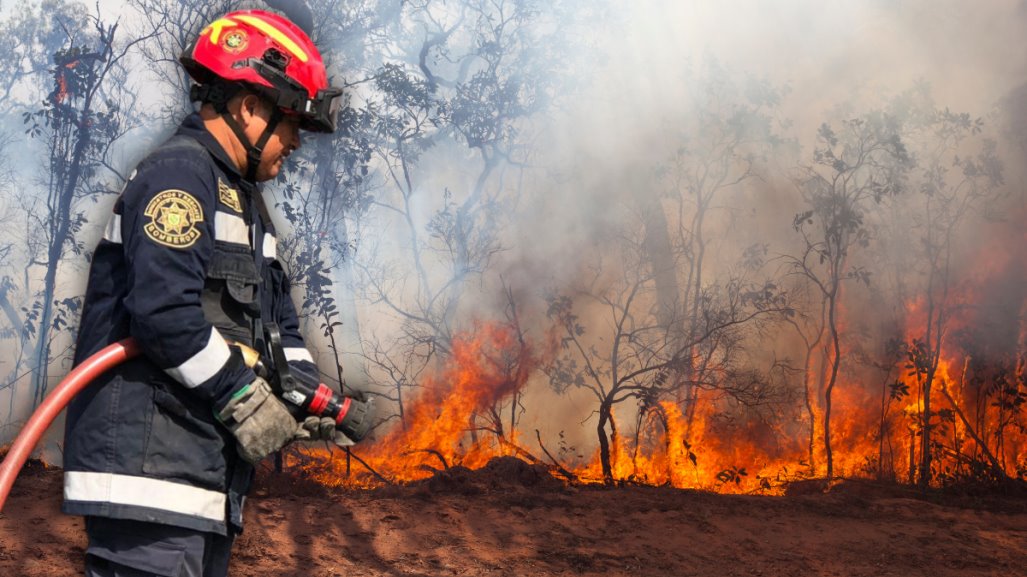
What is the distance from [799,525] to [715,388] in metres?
1.74

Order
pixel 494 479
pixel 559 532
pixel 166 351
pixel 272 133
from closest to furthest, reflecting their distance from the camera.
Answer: pixel 166 351 < pixel 272 133 < pixel 559 532 < pixel 494 479

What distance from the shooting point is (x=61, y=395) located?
2021mm

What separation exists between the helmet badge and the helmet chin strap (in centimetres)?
16

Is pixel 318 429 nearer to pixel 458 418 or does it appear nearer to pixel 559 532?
pixel 559 532

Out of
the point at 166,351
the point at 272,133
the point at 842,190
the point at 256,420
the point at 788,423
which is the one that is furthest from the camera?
the point at 842,190

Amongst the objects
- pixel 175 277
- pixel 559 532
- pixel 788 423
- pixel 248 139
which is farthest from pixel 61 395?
pixel 788 423

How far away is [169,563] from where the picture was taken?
2.06 m

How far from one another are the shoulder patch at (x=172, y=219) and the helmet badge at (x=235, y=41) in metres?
0.48

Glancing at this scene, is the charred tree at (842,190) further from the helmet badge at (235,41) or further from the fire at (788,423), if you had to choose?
the helmet badge at (235,41)

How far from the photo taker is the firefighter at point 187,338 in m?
2.02

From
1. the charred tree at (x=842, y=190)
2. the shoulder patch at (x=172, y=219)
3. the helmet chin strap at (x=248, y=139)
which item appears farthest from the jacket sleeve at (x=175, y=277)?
the charred tree at (x=842, y=190)

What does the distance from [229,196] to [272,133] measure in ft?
0.78

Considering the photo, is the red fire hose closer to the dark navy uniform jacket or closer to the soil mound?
the dark navy uniform jacket

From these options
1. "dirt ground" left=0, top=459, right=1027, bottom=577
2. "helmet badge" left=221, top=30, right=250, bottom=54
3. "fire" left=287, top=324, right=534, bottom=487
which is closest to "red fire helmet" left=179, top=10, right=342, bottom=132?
"helmet badge" left=221, top=30, right=250, bottom=54
